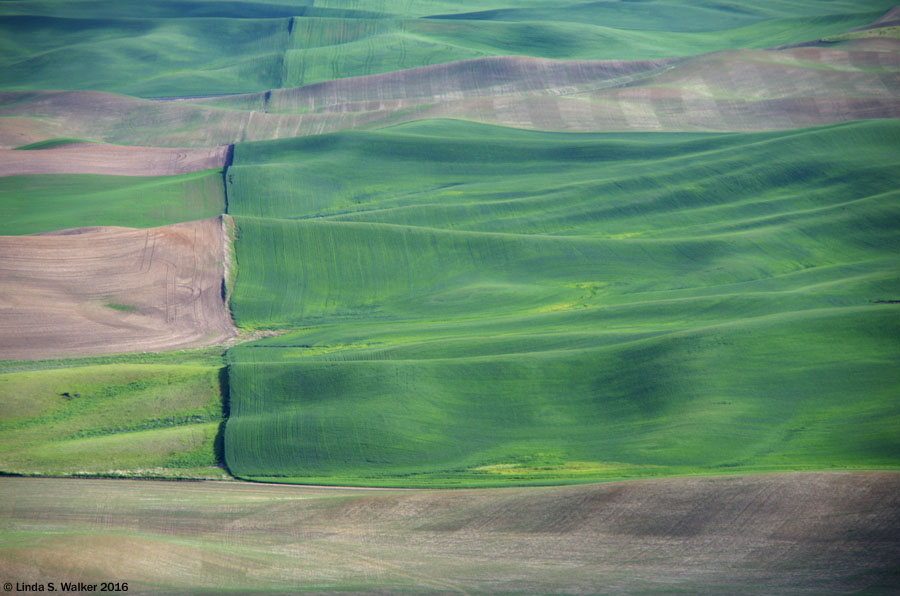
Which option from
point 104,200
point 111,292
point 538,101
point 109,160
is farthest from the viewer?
point 538,101

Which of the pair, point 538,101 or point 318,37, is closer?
point 538,101

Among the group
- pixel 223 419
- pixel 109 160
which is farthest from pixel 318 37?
pixel 223 419

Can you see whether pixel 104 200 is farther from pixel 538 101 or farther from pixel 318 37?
pixel 318 37

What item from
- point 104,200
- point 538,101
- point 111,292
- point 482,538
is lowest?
point 104,200

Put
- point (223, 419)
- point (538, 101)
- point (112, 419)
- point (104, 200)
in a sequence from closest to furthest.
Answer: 1. point (223, 419)
2. point (112, 419)
3. point (104, 200)
4. point (538, 101)

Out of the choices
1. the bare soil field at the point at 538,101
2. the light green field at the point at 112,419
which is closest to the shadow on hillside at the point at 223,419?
the light green field at the point at 112,419

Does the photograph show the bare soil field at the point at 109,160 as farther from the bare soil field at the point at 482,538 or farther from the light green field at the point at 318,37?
the bare soil field at the point at 482,538

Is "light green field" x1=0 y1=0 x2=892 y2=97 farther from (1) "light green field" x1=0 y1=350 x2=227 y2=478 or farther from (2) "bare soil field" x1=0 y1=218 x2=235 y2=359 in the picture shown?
(1) "light green field" x1=0 y1=350 x2=227 y2=478

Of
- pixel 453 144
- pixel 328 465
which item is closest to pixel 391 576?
pixel 328 465
